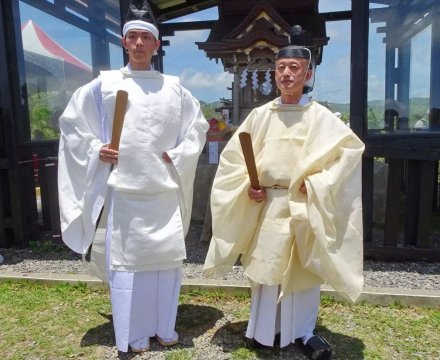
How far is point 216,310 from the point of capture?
3.19 m

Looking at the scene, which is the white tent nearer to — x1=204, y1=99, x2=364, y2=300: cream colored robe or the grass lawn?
the grass lawn

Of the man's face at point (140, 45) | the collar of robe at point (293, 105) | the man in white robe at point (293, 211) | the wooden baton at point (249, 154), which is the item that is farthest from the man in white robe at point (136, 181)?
the collar of robe at point (293, 105)

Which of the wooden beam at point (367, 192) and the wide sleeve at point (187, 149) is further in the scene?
the wooden beam at point (367, 192)

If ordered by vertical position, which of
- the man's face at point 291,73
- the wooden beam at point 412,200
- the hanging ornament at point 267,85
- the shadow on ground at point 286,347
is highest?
the hanging ornament at point 267,85

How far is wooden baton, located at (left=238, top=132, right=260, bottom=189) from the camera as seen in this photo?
2.27 metres

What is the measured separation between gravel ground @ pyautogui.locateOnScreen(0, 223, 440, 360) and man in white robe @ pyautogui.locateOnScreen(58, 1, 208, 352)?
0.51 feet

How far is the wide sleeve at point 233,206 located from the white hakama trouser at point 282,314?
28 centimetres

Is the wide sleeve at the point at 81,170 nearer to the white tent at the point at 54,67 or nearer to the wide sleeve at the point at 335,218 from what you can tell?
the wide sleeve at the point at 335,218

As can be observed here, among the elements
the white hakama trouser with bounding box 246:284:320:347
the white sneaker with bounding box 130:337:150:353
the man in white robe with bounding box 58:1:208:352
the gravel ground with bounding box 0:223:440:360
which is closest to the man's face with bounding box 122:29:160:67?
the man in white robe with bounding box 58:1:208:352

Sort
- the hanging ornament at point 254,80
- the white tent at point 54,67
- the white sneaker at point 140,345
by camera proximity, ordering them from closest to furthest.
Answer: the white sneaker at point 140,345 < the hanging ornament at point 254,80 < the white tent at point 54,67

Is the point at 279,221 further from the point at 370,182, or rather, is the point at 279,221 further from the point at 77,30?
the point at 77,30

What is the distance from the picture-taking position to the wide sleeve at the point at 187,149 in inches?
101

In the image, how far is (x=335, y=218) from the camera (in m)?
2.29

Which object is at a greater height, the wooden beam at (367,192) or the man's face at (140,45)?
the man's face at (140,45)
